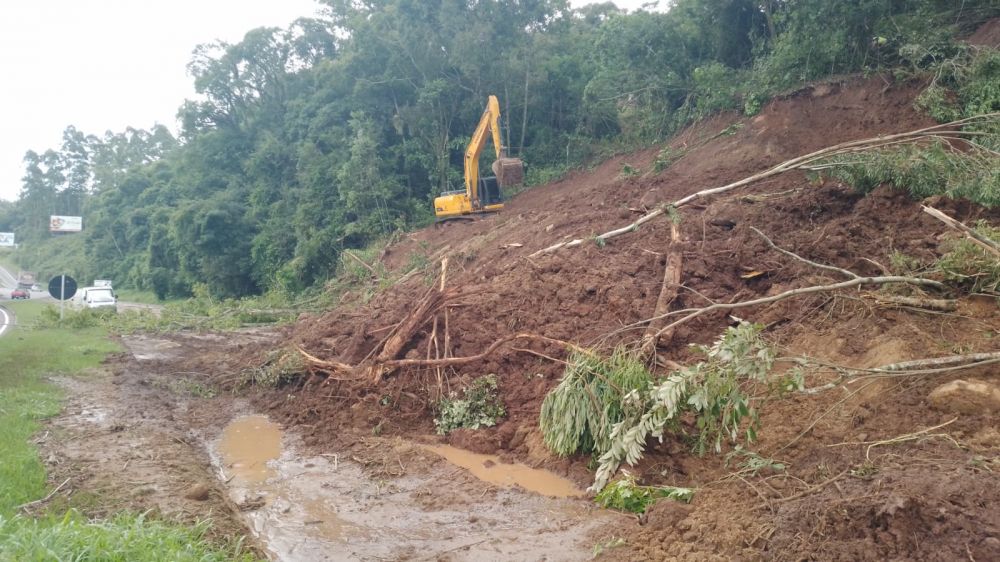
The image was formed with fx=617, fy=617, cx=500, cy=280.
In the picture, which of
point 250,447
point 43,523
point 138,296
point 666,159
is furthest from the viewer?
point 138,296

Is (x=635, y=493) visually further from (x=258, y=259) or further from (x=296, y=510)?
(x=258, y=259)

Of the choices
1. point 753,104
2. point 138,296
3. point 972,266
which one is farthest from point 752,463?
point 138,296

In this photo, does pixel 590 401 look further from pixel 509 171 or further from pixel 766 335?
pixel 509 171

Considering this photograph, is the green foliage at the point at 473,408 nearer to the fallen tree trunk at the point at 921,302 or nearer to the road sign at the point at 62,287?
the fallen tree trunk at the point at 921,302

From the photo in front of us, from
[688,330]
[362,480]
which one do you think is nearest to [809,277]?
[688,330]

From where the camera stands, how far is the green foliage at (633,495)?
535 centimetres

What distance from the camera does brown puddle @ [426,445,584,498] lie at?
6317 mm

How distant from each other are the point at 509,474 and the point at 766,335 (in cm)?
358

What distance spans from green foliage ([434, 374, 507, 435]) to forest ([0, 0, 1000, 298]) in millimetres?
9691

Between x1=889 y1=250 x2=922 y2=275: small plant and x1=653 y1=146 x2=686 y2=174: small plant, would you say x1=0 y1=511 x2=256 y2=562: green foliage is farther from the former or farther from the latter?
x1=653 y1=146 x2=686 y2=174: small plant

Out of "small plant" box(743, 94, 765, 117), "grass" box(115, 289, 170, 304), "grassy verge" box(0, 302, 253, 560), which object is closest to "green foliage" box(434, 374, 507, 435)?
"grassy verge" box(0, 302, 253, 560)

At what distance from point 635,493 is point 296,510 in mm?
3294

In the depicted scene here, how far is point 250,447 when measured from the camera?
823 centimetres

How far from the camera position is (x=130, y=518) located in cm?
464
